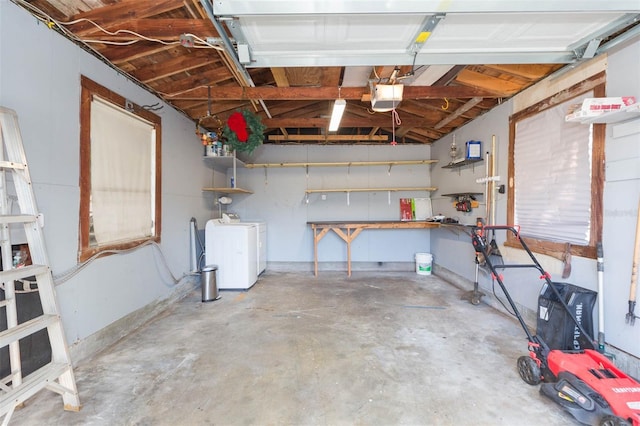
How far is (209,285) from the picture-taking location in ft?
13.1

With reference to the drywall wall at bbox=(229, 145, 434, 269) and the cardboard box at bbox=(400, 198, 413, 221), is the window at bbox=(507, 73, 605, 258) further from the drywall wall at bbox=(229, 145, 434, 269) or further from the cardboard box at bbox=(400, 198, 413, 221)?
the drywall wall at bbox=(229, 145, 434, 269)

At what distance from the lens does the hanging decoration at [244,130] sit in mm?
3699

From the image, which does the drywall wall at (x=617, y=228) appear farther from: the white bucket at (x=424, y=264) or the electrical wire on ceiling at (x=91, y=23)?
the electrical wire on ceiling at (x=91, y=23)

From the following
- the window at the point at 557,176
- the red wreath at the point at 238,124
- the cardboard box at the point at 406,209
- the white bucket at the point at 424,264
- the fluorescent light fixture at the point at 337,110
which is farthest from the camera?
the cardboard box at the point at 406,209

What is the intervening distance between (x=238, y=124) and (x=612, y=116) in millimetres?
3641

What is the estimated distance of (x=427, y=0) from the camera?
153 centimetres

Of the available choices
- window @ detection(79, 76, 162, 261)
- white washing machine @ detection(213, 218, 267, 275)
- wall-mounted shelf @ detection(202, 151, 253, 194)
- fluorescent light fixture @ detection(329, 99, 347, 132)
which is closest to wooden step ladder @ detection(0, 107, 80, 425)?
window @ detection(79, 76, 162, 261)

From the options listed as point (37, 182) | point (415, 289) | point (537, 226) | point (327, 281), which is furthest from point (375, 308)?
point (37, 182)

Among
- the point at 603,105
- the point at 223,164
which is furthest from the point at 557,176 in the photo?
the point at 223,164

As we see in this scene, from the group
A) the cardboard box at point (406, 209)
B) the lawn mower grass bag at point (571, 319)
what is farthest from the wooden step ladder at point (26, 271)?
the cardboard box at point (406, 209)

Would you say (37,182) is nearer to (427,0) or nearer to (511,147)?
(427,0)

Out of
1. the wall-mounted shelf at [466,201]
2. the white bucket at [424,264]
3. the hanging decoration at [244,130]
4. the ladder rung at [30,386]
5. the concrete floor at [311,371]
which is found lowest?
the concrete floor at [311,371]

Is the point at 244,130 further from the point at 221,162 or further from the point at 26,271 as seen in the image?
the point at 26,271

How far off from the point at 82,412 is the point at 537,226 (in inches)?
163
